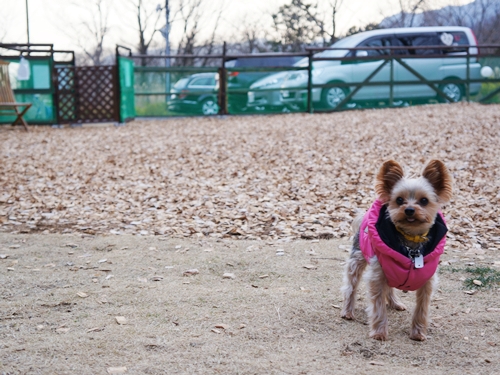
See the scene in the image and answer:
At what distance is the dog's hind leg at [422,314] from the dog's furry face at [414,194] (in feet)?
1.22

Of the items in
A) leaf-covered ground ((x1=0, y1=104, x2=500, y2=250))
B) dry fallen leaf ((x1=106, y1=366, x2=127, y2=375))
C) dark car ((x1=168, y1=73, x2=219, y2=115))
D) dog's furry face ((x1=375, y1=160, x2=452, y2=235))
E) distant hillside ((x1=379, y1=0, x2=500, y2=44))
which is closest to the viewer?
dry fallen leaf ((x1=106, y1=366, x2=127, y2=375))

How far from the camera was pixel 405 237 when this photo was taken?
3379 millimetres

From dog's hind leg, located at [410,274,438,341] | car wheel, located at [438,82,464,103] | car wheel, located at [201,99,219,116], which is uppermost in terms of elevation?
car wheel, located at [438,82,464,103]

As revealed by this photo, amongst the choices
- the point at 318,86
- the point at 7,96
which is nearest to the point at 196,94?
the point at 318,86

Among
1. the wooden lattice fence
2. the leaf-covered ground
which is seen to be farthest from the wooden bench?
the wooden lattice fence

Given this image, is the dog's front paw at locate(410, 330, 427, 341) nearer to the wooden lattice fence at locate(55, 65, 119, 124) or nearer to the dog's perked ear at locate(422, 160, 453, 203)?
the dog's perked ear at locate(422, 160, 453, 203)

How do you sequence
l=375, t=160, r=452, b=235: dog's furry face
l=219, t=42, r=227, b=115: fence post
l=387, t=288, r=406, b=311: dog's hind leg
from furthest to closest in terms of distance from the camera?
1. l=219, t=42, r=227, b=115: fence post
2. l=387, t=288, r=406, b=311: dog's hind leg
3. l=375, t=160, r=452, b=235: dog's furry face

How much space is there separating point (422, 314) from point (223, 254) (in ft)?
Answer: 7.37

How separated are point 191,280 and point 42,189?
184 inches

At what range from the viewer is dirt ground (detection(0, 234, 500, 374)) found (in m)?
3.14

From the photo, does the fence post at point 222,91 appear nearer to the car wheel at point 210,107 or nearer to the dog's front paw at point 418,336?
the car wheel at point 210,107

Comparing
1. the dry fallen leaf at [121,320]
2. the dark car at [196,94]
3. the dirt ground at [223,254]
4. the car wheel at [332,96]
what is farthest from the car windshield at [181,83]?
the dry fallen leaf at [121,320]

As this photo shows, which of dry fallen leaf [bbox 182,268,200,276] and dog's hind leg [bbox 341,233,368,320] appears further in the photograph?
dry fallen leaf [bbox 182,268,200,276]

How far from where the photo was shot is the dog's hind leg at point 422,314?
11.4 feet
